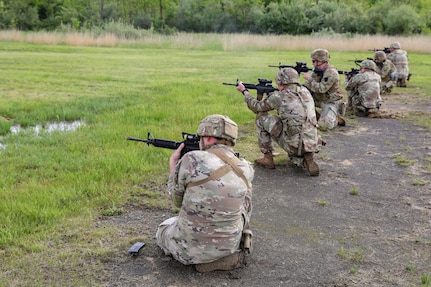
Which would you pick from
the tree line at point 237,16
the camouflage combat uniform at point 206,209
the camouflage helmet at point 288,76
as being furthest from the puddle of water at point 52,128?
the tree line at point 237,16

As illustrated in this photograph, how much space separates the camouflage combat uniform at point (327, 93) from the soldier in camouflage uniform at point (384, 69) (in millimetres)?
5197

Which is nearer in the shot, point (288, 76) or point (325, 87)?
point (288, 76)

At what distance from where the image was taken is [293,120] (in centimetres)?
707

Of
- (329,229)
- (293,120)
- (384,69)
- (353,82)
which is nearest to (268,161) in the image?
(293,120)

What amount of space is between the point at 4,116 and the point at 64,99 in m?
1.99

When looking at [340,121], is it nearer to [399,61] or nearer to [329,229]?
[329,229]

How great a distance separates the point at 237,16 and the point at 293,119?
164ft

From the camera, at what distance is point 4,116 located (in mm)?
9844

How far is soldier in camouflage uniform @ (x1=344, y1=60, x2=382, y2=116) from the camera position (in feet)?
37.4

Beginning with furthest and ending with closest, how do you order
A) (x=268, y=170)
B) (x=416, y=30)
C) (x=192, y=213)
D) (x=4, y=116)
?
1. (x=416, y=30)
2. (x=4, y=116)
3. (x=268, y=170)
4. (x=192, y=213)

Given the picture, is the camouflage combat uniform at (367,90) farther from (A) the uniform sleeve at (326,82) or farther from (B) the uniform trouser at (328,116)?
(A) the uniform sleeve at (326,82)

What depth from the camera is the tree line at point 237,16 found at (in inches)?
1709

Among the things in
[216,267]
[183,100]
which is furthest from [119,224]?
[183,100]

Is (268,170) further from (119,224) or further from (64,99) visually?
(64,99)
